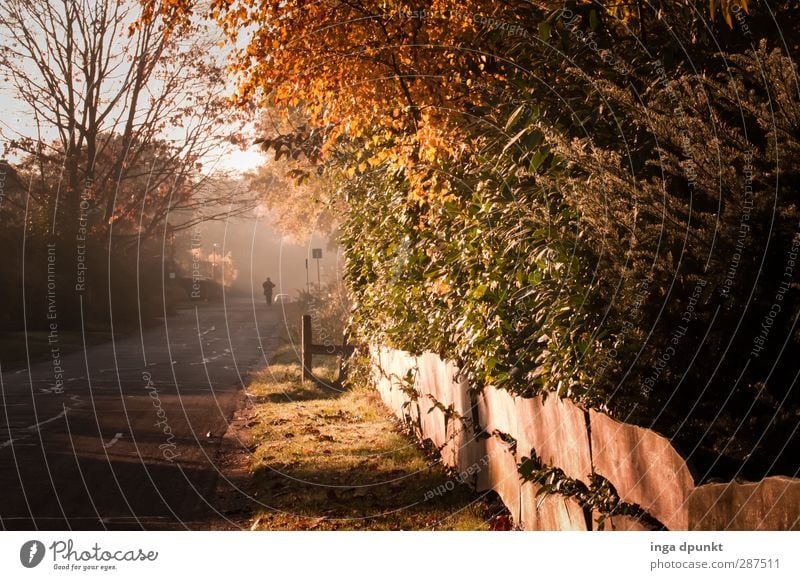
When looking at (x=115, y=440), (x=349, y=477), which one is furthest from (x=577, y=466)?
(x=115, y=440)

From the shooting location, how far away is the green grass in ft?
23.1

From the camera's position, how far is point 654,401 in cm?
438

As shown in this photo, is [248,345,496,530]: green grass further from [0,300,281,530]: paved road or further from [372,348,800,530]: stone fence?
[0,300,281,530]: paved road

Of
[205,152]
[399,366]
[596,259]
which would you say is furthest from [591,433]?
[205,152]

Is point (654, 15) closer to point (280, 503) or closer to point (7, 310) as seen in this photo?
point (280, 503)

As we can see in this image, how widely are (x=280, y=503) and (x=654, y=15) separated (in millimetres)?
4809

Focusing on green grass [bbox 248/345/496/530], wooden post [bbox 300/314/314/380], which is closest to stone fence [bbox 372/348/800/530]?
green grass [bbox 248/345/496/530]

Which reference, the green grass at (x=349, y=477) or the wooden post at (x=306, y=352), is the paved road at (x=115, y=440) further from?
the wooden post at (x=306, y=352)

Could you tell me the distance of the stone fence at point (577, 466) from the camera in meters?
3.36

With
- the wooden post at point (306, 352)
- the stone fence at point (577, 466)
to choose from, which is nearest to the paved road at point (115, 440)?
the wooden post at point (306, 352)

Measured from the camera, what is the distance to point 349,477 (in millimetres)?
8531

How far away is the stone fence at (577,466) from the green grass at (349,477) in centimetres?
35

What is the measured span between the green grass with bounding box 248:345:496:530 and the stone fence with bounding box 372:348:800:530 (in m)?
0.35

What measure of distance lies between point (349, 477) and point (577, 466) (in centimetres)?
374
